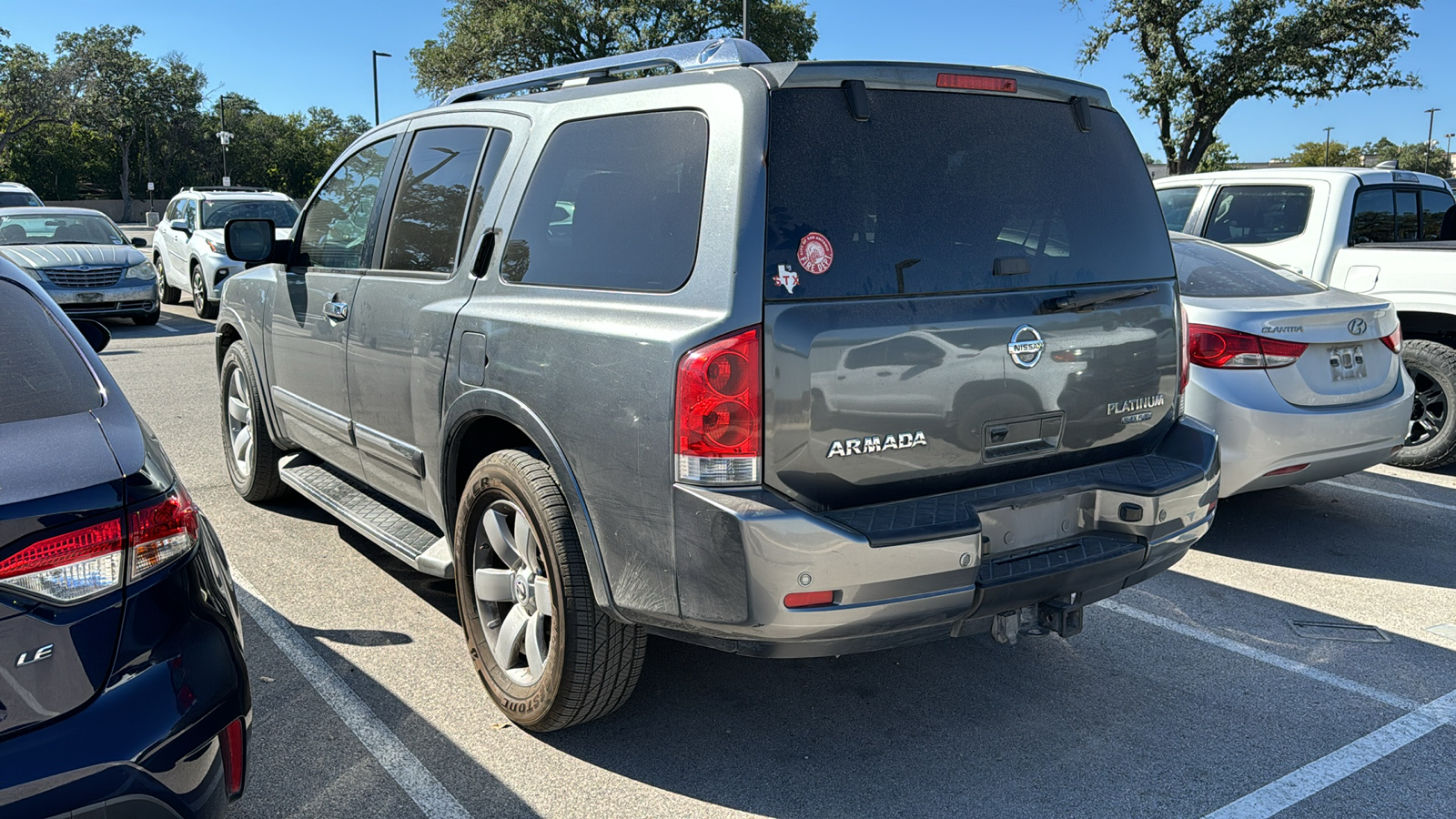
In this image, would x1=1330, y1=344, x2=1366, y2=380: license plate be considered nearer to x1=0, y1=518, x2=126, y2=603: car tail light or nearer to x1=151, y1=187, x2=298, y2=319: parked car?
x1=0, y1=518, x2=126, y2=603: car tail light

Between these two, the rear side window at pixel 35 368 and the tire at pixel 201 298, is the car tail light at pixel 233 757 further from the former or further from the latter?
the tire at pixel 201 298

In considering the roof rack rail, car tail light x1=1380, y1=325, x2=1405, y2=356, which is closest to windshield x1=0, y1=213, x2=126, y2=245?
the roof rack rail

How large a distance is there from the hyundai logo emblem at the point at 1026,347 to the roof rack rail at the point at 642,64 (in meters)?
1.03

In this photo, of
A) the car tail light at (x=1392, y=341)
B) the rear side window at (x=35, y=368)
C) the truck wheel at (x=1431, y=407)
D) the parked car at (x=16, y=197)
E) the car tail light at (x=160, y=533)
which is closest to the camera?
the car tail light at (x=160, y=533)

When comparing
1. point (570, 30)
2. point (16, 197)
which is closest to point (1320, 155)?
point (570, 30)

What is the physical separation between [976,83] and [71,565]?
8.47ft

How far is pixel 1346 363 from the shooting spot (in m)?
5.11

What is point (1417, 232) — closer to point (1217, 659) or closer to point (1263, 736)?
point (1217, 659)

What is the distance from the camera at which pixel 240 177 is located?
77000mm

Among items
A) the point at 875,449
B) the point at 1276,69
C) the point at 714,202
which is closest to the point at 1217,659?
the point at 875,449

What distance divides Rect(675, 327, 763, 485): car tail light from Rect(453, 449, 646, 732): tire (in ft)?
1.96

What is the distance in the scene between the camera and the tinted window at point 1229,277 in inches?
213

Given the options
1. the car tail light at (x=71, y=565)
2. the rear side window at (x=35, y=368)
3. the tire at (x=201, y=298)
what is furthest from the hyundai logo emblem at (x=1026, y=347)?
the tire at (x=201, y=298)

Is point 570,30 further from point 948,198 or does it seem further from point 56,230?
point 948,198
